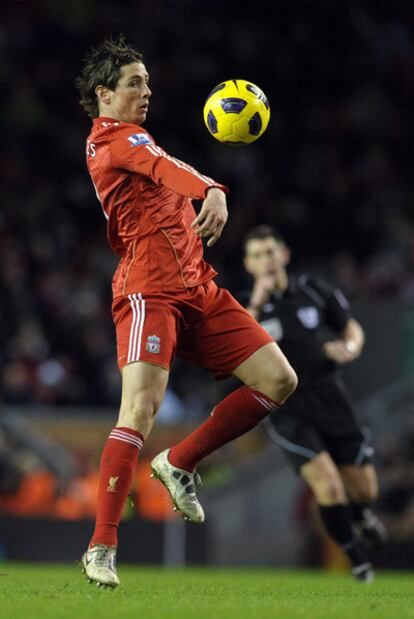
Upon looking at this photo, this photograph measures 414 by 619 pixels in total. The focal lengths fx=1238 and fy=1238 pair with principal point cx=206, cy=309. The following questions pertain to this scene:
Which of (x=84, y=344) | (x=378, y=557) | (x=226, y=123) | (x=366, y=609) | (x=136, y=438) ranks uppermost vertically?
(x=226, y=123)

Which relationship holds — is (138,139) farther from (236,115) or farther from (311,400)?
(311,400)

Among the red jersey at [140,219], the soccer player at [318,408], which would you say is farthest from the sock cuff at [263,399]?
the soccer player at [318,408]

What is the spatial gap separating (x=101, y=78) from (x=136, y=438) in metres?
1.60

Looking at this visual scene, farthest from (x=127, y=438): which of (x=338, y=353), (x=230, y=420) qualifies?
(x=338, y=353)

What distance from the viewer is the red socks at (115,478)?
510 cm

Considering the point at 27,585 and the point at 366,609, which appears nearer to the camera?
the point at 366,609

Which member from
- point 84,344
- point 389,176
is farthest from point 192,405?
point 389,176

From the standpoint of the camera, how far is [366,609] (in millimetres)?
4609

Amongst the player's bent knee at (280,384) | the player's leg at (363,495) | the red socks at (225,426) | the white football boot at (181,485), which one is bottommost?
the player's leg at (363,495)

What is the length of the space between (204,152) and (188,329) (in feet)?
40.2

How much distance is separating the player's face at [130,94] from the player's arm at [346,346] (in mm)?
2562

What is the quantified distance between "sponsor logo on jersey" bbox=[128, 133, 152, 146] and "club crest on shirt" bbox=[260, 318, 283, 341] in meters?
3.04

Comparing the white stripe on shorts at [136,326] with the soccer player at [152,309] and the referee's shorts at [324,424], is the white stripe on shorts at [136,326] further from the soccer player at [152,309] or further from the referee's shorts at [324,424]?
the referee's shorts at [324,424]

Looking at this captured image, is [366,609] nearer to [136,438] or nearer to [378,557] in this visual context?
[136,438]
